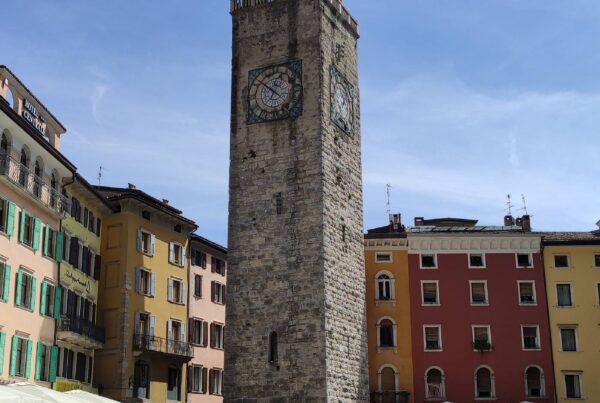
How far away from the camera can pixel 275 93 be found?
34375 mm

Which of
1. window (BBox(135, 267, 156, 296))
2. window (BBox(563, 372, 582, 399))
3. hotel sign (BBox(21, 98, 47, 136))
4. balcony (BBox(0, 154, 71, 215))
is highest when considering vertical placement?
hotel sign (BBox(21, 98, 47, 136))

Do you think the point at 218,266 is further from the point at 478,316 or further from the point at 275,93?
the point at 275,93

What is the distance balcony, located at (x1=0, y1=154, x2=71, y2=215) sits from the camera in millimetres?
28734

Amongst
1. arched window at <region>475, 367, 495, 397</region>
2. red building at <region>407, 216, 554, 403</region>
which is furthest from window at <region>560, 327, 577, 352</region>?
arched window at <region>475, 367, 495, 397</region>

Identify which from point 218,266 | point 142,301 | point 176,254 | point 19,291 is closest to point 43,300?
point 19,291

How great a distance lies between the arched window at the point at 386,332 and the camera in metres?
40.9

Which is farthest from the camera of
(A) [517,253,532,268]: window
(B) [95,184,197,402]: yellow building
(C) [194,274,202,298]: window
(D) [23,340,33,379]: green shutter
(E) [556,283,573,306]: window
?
(C) [194,274,202,298]: window

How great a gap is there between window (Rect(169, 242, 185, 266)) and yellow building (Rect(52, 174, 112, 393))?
4.52 meters

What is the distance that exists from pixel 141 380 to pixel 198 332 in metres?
6.37

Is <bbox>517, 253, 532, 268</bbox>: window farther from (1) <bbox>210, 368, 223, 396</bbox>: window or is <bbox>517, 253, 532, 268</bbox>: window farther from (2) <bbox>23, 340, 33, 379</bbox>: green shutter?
(2) <bbox>23, 340, 33, 379</bbox>: green shutter

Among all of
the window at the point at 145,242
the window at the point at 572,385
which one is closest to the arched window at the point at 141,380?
the window at the point at 145,242

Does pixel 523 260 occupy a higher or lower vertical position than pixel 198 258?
lower

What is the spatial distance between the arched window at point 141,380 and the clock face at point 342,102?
13527mm

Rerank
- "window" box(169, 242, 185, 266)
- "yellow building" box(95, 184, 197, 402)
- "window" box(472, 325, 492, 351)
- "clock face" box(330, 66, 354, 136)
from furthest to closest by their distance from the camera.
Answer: "window" box(169, 242, 185, 266), "window" box(472, 325, 492, 351), "yellow building" box(95, 184, 197, 402), "clock face" box(330, 66, 354, 136)
